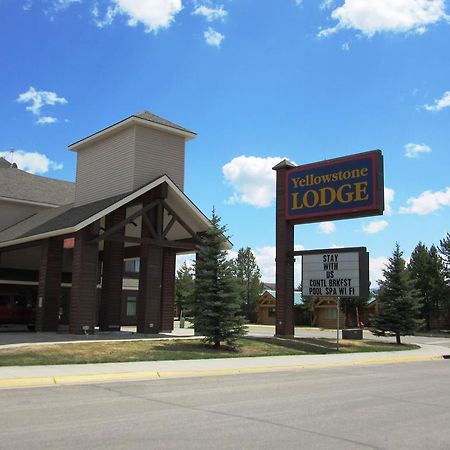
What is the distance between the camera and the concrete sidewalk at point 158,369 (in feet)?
40.5

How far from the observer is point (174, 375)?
14.3m

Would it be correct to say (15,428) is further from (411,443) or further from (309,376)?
(309,376)

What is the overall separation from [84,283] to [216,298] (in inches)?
233

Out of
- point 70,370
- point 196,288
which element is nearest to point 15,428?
point 70,370

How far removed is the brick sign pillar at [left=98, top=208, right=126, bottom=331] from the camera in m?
26.0

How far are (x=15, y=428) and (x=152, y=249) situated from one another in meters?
17.4

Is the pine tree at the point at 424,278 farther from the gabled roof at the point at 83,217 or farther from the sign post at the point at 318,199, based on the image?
the gabled roof at the point at 83,217

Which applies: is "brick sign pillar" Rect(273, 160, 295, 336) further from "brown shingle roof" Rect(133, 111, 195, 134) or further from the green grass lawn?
"brown shingle roof" Rect(133, 111, 195, 134)

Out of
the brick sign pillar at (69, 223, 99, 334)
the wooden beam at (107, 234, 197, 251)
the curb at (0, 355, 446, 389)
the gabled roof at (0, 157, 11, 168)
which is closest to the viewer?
the curb at (0, 355, 446, 389)

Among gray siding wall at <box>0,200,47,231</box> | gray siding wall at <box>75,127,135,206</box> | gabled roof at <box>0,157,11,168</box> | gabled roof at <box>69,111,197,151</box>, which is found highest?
gabled roof at <box>0,157,11,168</box>

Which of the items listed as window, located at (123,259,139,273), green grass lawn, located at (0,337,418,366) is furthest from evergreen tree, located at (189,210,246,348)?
window, located at (123,259,139,273)

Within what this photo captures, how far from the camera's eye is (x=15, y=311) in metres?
28.9

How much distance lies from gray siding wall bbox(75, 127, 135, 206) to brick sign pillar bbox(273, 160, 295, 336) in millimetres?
7952

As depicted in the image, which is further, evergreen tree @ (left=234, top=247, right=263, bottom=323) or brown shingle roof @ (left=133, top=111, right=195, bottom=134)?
evergreen tree @ (left=234, top=247, right=263, bottom=323)
